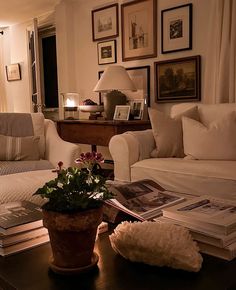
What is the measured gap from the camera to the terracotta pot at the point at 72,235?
2.87 feet

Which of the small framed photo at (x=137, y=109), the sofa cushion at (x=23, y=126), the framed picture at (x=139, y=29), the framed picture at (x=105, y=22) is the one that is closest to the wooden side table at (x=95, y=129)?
the small framed photo at (x=137, y=109)

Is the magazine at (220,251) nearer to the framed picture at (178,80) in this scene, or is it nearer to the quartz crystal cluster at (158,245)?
the quartz crystal cluster at (158,245)

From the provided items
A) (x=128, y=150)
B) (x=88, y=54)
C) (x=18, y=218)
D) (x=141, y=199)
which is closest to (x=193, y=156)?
(x=128, y=150)

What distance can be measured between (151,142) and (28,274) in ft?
6.38

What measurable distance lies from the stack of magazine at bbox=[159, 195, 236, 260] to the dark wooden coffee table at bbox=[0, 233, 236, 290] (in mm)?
36

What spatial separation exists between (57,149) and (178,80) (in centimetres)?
161

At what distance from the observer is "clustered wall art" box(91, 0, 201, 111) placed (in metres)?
3.51

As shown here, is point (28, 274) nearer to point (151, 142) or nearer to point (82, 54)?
point (151, 142)

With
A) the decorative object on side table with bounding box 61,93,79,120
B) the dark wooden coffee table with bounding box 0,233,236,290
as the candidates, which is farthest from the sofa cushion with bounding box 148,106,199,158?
the decorative object on side table with bounding box 61,93,79,120

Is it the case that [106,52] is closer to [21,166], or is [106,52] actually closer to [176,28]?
[176,28]

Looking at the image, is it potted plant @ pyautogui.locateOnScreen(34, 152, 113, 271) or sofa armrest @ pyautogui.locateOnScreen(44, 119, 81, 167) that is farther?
sofa armrest @ pyautogui.locateOnScreen(44, 119, 81, 167)

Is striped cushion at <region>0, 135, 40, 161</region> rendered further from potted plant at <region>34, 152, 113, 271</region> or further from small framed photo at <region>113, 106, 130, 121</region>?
potted plant at <region>34, 152, 113, 271</region>

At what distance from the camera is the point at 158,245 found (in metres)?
0.94

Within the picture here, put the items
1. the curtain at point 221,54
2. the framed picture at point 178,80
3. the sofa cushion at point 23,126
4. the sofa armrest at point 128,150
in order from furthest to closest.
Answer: the framed picture at point 178,80, the curtain at point 221,54, the sofa cushion at point 23,126, the sofa armrest at point 128,150
